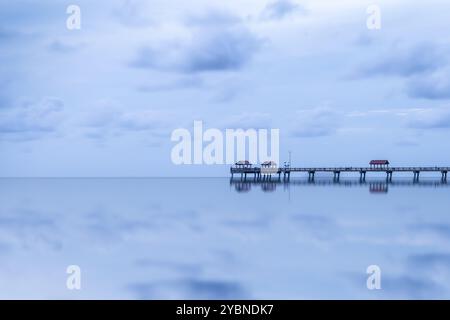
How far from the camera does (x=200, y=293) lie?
13.4m

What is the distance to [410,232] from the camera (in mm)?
24125

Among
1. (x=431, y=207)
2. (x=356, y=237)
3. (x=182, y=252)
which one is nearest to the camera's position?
(x=182, y=252)

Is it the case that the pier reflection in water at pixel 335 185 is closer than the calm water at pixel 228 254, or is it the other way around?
the calm water at pixel 228 254

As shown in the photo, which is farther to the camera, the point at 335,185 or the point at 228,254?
the point at 335,185

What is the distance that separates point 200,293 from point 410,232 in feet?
47.1

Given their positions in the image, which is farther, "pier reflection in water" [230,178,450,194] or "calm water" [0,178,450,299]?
"pier reflection in water" [230,178,450,194]

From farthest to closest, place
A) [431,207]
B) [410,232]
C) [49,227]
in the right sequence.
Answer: [431,207], [49,227], [410,232]

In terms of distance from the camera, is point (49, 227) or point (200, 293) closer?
point (200, 293)

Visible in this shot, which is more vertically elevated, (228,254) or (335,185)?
(335,185)
